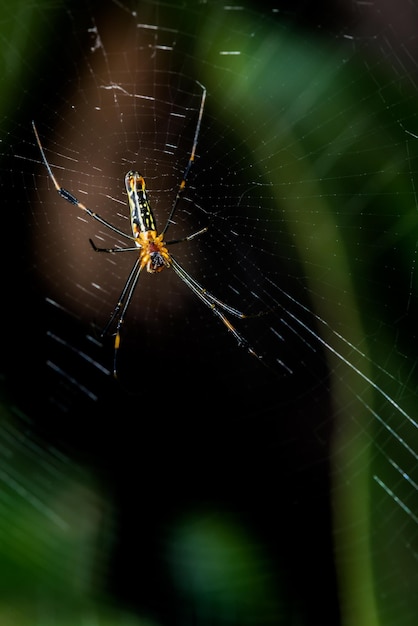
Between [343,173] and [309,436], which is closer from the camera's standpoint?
[343,173]

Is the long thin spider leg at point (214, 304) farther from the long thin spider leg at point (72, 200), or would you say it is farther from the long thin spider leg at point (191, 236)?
the long thin spider leg at point (72, 200)

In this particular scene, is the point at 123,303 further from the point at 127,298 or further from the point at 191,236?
the point at 191,236

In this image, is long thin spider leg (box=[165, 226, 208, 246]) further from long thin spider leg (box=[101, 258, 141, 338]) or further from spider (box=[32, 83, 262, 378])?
long thin spider leg (box=[101, 258, 141, 338])

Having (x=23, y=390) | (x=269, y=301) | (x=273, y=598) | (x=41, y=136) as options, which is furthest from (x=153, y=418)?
(x=41, y=136)

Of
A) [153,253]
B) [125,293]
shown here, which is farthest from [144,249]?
[125,293]

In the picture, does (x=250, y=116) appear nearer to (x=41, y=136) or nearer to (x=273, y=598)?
(x=41, y=136)

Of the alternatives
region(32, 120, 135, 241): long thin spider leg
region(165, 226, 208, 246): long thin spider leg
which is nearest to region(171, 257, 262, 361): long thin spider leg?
region(165, 226, 208, 246): long thin spider leg
